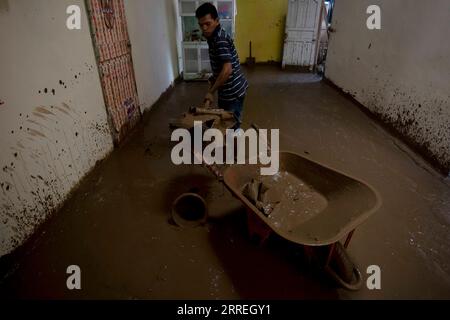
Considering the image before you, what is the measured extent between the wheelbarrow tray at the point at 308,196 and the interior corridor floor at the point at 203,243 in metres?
0.25

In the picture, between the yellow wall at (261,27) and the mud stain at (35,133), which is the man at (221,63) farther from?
the yellow wall at (261,27)

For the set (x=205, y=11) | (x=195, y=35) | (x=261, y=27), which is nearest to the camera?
(x=205, y=11)

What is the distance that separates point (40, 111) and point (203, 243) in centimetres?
150

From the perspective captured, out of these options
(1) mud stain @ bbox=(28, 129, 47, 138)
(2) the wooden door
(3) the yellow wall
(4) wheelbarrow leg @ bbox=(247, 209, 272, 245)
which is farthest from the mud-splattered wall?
(3) the yellow wall

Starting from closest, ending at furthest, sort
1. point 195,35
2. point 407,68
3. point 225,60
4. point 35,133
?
point 35,133
point 225,60
point 407,68
point 195,35

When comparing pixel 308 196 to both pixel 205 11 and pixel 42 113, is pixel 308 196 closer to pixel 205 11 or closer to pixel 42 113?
pixel 205 11

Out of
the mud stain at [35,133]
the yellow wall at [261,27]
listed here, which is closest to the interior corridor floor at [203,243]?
the mud stain at [35,133]

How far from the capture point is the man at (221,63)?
2.25 meters

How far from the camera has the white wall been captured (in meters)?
3.67

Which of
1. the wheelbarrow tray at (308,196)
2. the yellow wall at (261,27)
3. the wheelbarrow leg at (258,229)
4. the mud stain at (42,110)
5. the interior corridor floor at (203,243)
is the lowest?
the interior corridor floor at (203,243)

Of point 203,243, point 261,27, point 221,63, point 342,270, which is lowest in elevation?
point 203,243

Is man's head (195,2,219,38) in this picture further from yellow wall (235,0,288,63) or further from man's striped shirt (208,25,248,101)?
yellow wall (235,0,288,63)

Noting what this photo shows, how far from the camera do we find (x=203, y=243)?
6.37 feet

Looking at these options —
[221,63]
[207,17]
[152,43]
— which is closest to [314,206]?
[221,63]
